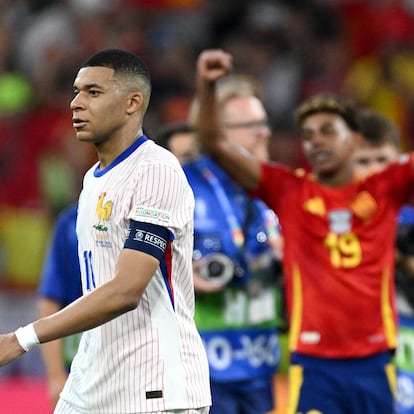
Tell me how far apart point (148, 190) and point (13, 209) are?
767 centimetres

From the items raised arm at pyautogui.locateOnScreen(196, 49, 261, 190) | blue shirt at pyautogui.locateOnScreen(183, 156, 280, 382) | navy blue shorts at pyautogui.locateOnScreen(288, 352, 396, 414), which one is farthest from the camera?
blue shirt at pyautogui.locateOnScreen(183, 156, 280, 382)

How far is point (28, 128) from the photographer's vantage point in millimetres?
12383

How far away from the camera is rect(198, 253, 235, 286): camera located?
6.21 m

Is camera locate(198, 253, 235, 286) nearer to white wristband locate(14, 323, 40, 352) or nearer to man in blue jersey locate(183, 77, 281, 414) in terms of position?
man in blue jersey locate(183, 77, 281, 414)

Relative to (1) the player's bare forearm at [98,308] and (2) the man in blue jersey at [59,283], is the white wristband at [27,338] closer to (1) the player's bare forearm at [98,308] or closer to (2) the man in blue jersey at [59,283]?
(1) the player's bare forearm at [98,308]

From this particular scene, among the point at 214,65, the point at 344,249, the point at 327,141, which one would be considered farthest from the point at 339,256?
the point at 214,65

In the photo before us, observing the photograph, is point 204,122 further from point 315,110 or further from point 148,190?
point 148,190

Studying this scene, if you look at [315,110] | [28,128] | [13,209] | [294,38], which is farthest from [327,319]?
[294,38]

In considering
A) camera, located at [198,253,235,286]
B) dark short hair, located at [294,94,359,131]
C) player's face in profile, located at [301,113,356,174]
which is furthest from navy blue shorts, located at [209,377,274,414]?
dark short hair, located at [294,94,359,131]

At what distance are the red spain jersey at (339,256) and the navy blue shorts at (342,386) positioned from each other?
6 cm

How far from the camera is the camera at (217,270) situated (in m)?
6.21

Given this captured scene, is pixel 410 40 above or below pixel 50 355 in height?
above

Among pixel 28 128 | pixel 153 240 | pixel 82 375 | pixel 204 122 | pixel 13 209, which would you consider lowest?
pixel 82 375

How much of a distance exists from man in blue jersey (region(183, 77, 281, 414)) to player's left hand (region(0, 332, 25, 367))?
229 centimetres
